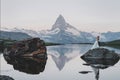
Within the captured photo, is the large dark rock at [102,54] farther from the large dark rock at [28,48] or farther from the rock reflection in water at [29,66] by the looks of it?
the large dark rock at [28,48]

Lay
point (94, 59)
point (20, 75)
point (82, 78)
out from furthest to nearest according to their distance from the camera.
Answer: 1. point (94, 59)
2. point (20, 75)
3. point (82, 78)

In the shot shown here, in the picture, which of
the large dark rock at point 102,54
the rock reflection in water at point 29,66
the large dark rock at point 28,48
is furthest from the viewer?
the large dark rock at point 28,48

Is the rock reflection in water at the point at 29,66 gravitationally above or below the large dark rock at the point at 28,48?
above

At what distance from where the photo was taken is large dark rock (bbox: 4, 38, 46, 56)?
105125 millimetres

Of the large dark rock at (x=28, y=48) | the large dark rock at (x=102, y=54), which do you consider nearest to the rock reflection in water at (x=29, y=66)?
the large dark rock at (x=102, y=54)

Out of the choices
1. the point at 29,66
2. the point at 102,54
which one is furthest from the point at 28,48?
the point at 29,66

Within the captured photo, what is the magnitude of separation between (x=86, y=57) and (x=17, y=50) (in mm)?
21528

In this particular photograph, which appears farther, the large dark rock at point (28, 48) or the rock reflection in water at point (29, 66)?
the large dark rock at point (28, 48)

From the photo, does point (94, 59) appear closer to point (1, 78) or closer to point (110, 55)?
point (110, 55)

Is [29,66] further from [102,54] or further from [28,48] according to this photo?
[28,48]

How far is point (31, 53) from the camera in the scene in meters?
107

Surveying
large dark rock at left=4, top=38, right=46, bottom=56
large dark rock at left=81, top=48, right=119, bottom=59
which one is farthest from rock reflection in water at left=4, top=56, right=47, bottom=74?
large dark rock at left=4, top=38, right=46, bottom=56

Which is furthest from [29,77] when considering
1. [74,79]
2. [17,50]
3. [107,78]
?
[17,50]

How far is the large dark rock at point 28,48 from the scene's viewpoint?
10512cm
